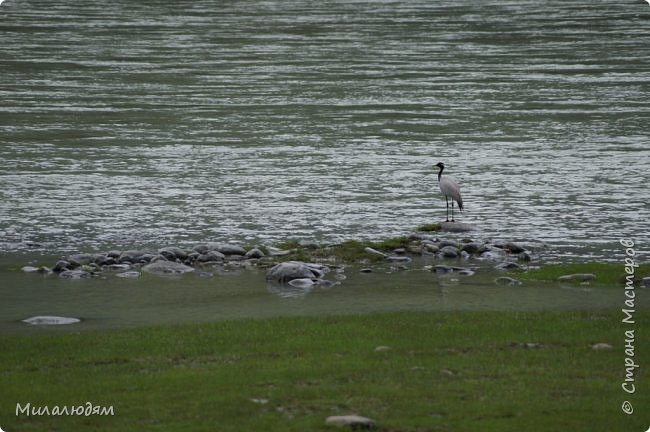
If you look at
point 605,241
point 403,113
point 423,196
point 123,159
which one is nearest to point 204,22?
point 403,113

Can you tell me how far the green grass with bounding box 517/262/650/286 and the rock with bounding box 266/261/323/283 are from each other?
12.5 feet

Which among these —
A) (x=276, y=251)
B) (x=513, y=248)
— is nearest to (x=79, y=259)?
(x=276, y=251)

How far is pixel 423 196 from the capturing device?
3294 cm

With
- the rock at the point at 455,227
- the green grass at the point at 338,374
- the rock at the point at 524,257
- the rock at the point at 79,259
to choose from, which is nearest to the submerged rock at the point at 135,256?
the rock at the point at 79,259

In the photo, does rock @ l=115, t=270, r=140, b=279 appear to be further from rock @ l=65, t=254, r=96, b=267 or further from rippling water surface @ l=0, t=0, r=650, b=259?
rippling water surface @ l=0, t=0, r=650, b=259

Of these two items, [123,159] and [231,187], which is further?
[123,159]

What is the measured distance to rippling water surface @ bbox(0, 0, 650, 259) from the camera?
30.0 meters

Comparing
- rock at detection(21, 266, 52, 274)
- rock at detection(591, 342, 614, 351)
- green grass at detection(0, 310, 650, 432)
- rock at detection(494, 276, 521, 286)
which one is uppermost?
green grass at detection(0, 310, 650, 432)

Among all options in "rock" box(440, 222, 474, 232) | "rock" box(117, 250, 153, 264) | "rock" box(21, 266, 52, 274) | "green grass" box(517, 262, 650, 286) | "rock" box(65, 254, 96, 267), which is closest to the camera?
"green grass" box(517, 262, 650, 286)

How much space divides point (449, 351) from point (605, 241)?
11.5 metres

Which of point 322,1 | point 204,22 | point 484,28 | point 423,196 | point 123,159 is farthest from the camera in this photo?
point 322,1

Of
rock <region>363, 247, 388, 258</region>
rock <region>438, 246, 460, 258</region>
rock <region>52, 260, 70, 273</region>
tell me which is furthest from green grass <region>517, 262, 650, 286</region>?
rock <region>52, 260, 70, 273</region>

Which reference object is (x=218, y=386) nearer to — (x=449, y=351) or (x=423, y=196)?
(x=449, y=351)

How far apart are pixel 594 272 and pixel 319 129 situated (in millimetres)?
21993
